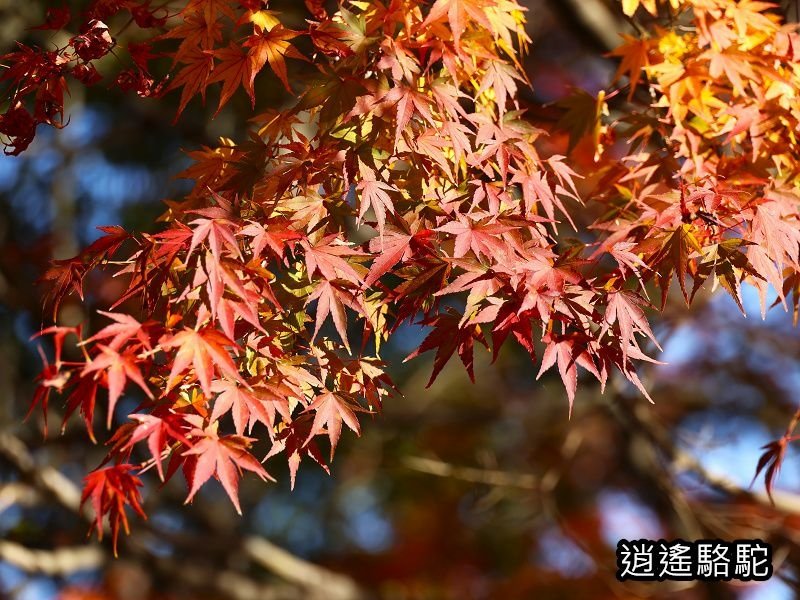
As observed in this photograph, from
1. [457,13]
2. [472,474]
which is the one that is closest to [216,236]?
[457,13]

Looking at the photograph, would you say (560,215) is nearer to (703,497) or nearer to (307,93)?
(307,93)

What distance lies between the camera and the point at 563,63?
23.3 feet

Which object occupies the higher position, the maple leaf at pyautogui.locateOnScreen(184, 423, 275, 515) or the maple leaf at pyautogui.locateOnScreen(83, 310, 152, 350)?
the maple leaf at pyautogui.locateOnScreen(83, 310, 152, 350)

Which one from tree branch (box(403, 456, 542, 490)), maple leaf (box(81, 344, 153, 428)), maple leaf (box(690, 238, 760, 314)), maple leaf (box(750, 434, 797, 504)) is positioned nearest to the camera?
maple leaf (box(81, 344, 153, 428))

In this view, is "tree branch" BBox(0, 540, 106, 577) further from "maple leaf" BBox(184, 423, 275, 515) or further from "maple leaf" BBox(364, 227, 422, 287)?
"maple leaf" BBox(364, 227, 422, 287)

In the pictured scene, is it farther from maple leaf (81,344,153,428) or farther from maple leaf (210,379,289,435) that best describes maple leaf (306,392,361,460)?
maple leaf (81,344,153,428)

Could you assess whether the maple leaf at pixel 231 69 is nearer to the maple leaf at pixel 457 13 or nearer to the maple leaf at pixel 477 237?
the maple leaf at pixel 457 13

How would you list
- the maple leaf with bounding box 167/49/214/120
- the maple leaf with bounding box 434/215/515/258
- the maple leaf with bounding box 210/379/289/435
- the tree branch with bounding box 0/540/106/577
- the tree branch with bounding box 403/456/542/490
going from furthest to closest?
the tree branch with bounding box 403/456/542/490 → the tree branch with bounding box 0/540/106/577 → the maple leaf with bounding box 167/49/214/120 → the maple leaf with bounding box 434/215/515/258 → the maple leaf with bounding box 210/379/289/435

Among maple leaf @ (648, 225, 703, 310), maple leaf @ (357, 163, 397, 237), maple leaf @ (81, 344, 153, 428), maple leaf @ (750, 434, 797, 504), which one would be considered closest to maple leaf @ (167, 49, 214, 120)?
maple leaf @ (357, 163, 397, 237)

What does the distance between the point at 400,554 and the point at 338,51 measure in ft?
22.6

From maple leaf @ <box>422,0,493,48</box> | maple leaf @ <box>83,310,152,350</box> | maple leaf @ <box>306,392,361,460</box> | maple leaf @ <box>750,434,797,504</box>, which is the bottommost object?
maple leaf @ <box>750,434,797,504</box>

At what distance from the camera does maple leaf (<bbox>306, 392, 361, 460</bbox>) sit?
5.45 ft

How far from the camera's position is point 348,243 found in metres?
1.63

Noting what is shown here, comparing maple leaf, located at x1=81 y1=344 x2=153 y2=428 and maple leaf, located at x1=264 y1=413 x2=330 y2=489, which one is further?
maple leaf, located at x1=264 y1=413 x2=330 y2=489
